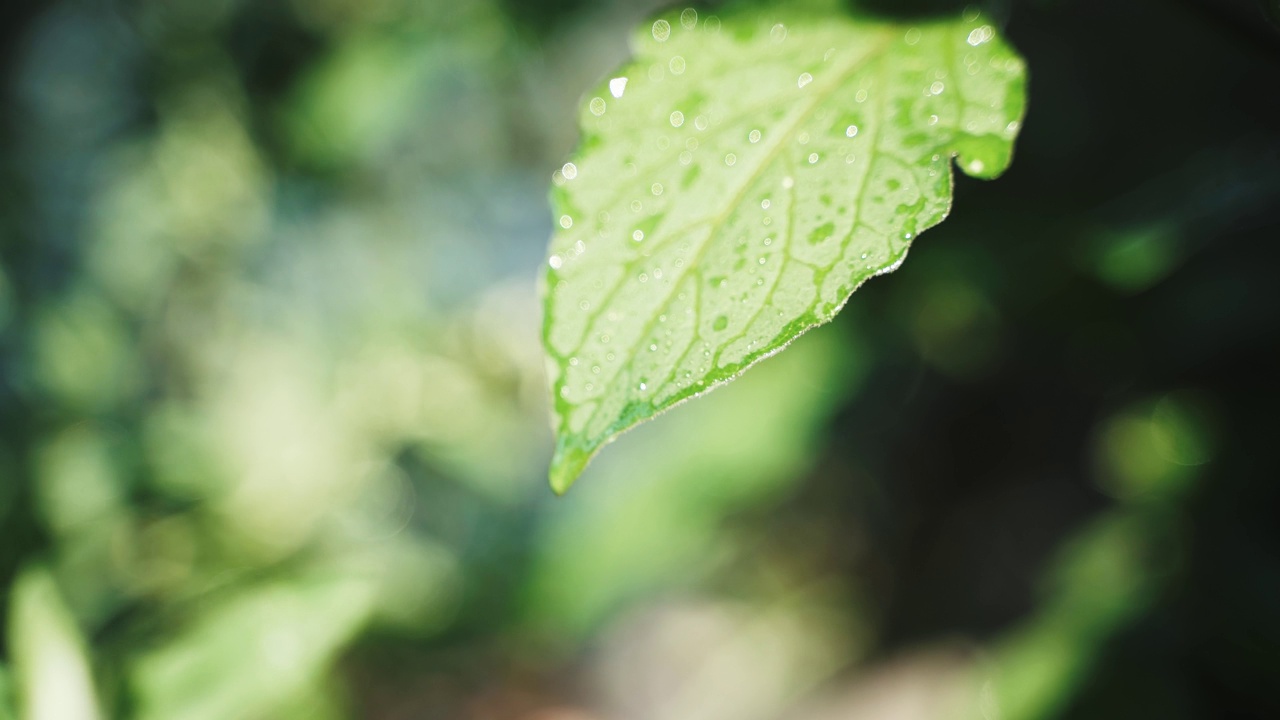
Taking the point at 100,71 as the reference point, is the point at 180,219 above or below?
below

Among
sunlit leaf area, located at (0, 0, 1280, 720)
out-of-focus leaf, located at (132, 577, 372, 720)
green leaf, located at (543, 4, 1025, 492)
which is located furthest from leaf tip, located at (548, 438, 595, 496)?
sunlit leaf area, located at (0, 0, 1280, 720)

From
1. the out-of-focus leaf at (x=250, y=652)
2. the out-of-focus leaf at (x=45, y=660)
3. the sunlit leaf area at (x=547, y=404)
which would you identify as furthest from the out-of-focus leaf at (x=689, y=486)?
the out-of-focus leaf at (x=45, y=660)

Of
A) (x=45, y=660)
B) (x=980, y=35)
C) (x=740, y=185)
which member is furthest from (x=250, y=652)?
(x=980, y=35)

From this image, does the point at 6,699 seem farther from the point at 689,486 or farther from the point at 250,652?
the point at 689,486

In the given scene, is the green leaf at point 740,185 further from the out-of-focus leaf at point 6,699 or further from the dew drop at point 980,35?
the out-of-focus leaf at point 6,699

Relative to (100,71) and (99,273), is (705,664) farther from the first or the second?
(100,71)

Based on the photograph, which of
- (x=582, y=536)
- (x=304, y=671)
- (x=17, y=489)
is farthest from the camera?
(x=582, y=536)

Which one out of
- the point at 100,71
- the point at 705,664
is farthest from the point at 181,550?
the point at 100,71
